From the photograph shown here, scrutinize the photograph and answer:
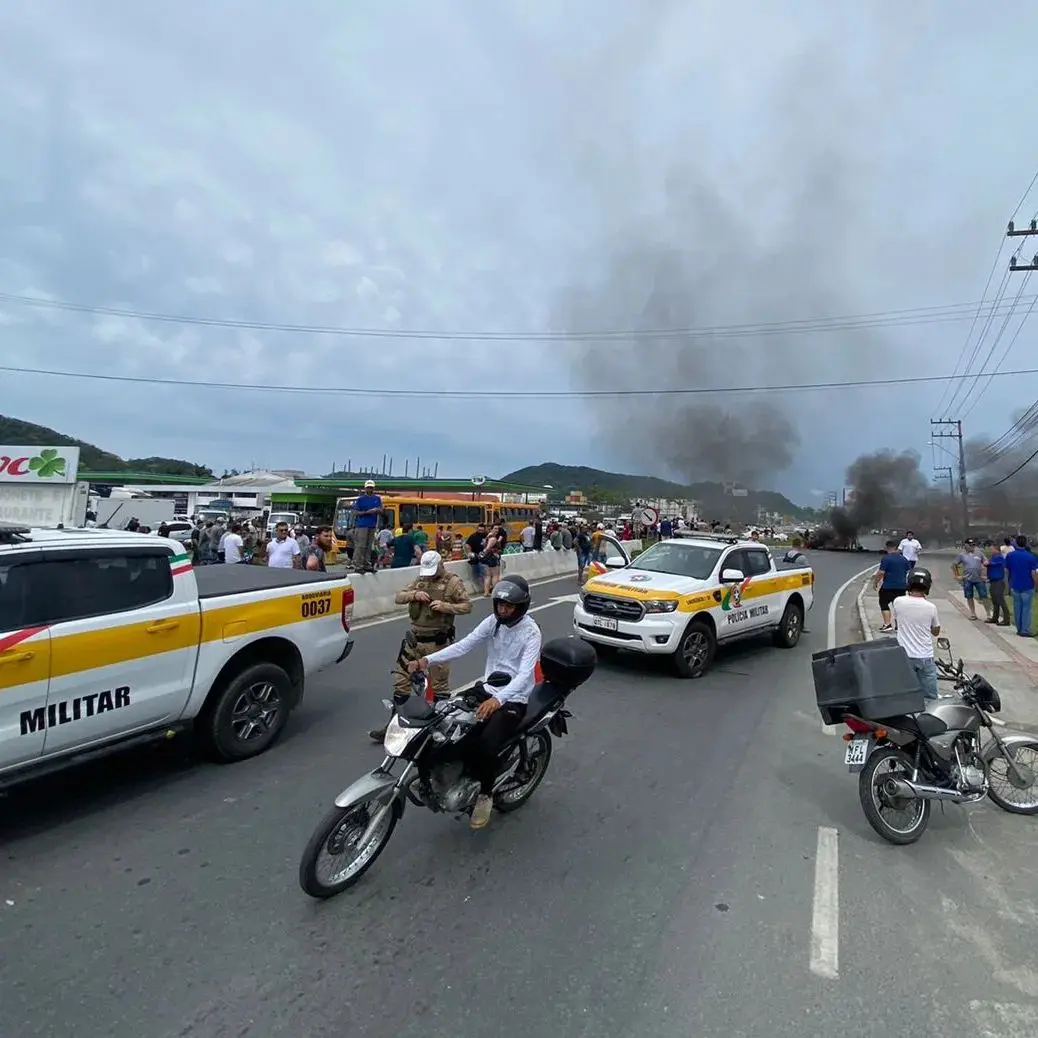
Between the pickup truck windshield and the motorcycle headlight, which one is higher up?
the pickup truck windshield

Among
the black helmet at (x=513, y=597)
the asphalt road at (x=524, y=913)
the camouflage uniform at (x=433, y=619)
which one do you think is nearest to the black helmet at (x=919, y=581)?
the asphalt road at (x=524, y=913)

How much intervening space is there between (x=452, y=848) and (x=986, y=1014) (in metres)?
2.57

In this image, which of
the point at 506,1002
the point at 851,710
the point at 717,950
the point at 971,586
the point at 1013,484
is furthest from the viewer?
the point at 1013,484

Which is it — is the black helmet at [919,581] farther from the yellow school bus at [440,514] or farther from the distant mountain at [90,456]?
the distant mountain at [90,456]

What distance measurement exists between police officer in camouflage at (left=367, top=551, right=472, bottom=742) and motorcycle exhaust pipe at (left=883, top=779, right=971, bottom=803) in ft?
10.7

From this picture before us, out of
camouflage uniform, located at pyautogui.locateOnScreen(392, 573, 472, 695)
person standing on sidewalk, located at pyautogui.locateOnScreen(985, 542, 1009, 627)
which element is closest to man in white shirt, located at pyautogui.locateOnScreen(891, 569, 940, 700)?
camouflage uniform, located at pyautogui.locateOnScreen(392, 573, 472, 695)

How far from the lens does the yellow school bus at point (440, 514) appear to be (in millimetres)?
26531

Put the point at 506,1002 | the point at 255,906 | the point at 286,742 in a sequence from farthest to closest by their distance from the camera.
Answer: the point at 286,742 < the point at 255,906 < the point at 506,1002

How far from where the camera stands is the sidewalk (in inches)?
293

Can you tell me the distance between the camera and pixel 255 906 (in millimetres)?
3289

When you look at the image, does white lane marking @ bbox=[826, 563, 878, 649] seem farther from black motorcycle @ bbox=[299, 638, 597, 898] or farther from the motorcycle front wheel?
the motorcycle front wheel

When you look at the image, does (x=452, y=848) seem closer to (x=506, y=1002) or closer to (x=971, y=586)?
(x=506, y=1002)

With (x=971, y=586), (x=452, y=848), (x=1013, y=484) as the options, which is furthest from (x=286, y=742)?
(x=1013, y=484)

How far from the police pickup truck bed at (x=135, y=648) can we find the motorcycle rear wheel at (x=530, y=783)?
2.14m
